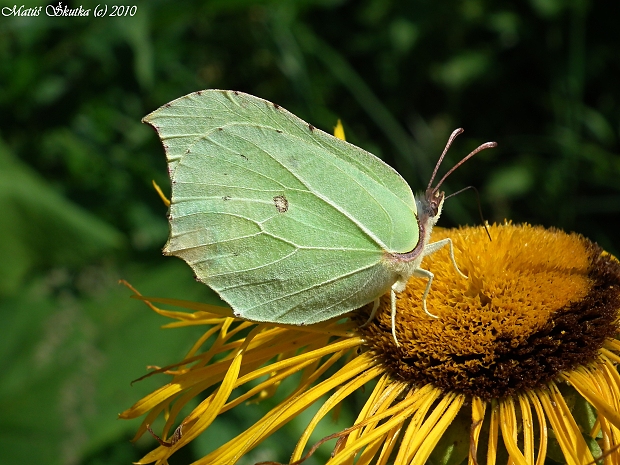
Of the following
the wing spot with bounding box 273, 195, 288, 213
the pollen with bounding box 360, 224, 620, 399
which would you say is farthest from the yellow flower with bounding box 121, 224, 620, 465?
the wing spot with bounding box 273, 195, 288, 213

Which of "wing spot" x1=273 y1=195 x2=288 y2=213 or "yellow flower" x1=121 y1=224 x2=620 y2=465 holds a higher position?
"wing spot" x1=273 y1=195 x2=288 y2=213

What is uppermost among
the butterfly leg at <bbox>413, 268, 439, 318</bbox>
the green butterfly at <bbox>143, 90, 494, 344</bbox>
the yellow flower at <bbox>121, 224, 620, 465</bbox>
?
the green butterfly at <bbox>143, 90, 494, 344</bbox>

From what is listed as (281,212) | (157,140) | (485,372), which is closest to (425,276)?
(485,372)

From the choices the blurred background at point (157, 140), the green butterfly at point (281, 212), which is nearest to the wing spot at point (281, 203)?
the green butterfly at point (281, 212)

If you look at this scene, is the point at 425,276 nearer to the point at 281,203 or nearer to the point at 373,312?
the point at 373,312

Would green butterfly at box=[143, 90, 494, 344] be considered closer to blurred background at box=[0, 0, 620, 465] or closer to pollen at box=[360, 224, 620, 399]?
pollen at box=[360, 224, 620, 399]

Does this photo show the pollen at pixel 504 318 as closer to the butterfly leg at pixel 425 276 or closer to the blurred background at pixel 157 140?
the butterfly leg at pixel 425 276

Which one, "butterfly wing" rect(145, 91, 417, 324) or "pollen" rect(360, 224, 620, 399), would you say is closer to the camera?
"pollen" rect(360, 224, 620, 399)

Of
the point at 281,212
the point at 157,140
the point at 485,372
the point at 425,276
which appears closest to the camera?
the point at 485,372

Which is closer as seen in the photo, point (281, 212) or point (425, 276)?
point (425, 276)
